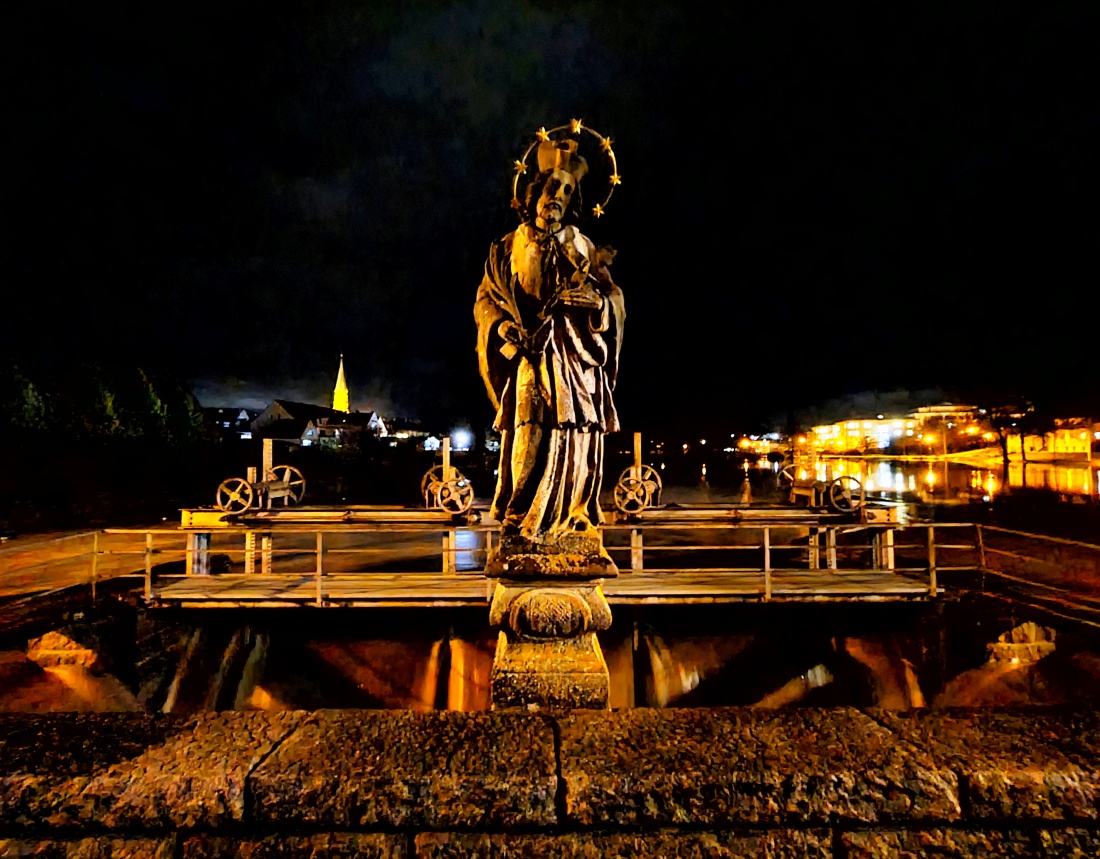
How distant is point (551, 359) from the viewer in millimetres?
4094

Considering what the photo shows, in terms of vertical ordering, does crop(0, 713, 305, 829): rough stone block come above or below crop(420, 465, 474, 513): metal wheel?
below

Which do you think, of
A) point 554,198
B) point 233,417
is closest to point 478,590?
point 554,198

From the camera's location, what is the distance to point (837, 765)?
168 centimetres

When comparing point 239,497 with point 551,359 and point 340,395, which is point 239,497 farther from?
point 340,395

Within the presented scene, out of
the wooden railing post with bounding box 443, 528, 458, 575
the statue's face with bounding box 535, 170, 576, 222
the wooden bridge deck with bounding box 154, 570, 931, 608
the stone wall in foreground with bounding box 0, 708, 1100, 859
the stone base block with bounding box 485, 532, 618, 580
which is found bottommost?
the wooden bridge deck with bounding box 154, 570, 931, 608

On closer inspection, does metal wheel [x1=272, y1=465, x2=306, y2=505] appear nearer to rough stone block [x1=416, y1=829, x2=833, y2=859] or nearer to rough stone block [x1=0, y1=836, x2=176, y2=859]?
rough stone block [x1=0, y1=836, x2=176, y2=859]

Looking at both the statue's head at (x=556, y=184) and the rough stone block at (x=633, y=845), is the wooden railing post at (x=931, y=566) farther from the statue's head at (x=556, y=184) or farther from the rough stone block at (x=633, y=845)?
the rough stone block at (x=633, y=845)

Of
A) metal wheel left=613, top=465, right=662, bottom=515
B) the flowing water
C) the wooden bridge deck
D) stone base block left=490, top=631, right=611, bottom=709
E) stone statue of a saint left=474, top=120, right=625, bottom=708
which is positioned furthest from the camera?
metal wheel left=613, top=465, right=662, bottom=515

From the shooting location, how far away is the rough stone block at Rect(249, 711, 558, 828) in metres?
1.62

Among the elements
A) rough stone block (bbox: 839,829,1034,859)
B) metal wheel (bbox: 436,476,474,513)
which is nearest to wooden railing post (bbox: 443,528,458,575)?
metal wheel (bbox: 436,476,474,513)

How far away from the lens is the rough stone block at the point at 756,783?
162 centimetres

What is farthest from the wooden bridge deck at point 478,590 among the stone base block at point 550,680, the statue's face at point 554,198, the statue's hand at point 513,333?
the statue's face at point 554,198

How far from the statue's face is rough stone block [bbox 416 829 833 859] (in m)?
3.49

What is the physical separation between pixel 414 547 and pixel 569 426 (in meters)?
10.9
